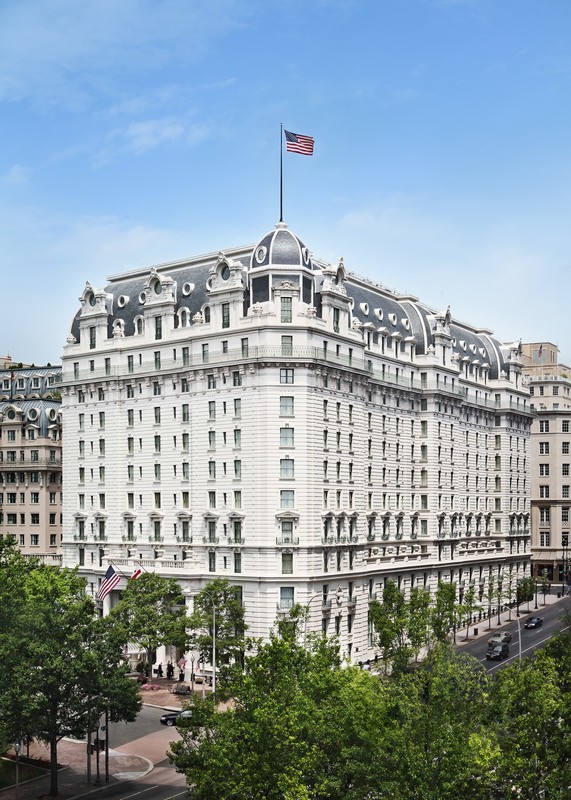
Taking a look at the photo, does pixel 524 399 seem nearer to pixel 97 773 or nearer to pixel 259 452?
pixel 259 452

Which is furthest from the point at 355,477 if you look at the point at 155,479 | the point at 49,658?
the point at 49,658

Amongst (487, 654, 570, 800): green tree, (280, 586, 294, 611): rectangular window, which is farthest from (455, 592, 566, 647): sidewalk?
(487, 654, 570, 800): green tree

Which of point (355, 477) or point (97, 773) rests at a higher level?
point (355, 477)

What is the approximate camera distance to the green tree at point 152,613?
103 metres

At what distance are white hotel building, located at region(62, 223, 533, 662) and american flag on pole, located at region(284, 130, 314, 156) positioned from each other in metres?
9.29

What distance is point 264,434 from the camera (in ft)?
353

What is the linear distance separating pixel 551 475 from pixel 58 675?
471ft

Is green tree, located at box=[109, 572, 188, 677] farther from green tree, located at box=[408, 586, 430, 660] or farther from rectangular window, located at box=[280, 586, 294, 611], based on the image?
green tree, located at box=[408, 586, 430, 660]

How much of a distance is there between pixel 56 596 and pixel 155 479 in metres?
40.2

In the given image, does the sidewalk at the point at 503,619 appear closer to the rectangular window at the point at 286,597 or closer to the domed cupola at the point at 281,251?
the rectangular window at the point at 286,597

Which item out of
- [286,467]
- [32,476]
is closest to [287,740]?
[286,467]

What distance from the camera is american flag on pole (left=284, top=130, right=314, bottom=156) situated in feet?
346

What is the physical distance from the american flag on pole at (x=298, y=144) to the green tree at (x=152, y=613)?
46.6 meters

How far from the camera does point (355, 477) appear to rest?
116500mm
